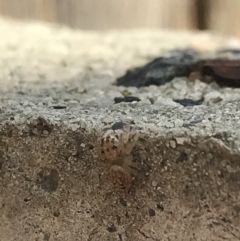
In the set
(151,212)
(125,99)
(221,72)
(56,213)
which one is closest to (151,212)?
(151,212)

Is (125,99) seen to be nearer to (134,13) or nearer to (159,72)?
(159,72)

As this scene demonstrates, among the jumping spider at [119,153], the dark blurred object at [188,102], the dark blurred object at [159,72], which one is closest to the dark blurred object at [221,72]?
the dark blurred object at [159,72]

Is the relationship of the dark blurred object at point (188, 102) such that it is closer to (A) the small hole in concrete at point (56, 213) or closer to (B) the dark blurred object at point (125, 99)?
(B) the dark blurred object at point (125, 99)

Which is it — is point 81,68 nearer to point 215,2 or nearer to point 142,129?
point 142,129

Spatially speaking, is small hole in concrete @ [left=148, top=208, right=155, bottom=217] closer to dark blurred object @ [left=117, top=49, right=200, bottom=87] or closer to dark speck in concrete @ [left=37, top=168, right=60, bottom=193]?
dark speck in concrete @ [left=37, top=168, right=60, bottom=193]

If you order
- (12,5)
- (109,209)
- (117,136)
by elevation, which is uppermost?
(12,5)

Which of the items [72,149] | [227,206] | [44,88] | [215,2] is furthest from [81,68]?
[215,2]

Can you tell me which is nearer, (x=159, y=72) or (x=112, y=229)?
(x=112, y=229)
